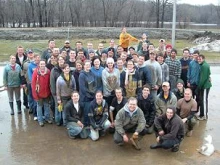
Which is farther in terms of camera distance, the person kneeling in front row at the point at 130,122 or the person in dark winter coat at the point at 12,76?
the person in dark winter coat at the point at 12,76

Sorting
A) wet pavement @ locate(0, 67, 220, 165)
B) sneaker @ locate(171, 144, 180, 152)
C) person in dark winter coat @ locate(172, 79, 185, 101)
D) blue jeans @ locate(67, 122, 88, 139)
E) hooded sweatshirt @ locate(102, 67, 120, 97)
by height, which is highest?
hooded sweatshirt @ locate(102, 67, 120, 97)

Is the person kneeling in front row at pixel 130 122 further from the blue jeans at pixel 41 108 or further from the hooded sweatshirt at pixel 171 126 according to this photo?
the blue jeans at pixel 41 108

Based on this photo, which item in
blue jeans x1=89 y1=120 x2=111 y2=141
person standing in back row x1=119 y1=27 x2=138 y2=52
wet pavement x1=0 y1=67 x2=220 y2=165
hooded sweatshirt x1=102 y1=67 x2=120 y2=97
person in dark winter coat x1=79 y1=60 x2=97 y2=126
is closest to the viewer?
wet pavement x1=0 y1=67 x2=220 y2=165

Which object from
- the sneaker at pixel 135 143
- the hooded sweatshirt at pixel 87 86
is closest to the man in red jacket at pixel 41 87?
the hooded sweatshirt at pixel 87 86

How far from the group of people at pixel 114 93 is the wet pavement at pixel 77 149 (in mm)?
185

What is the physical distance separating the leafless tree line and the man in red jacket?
46.8 m

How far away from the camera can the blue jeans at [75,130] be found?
269 inches

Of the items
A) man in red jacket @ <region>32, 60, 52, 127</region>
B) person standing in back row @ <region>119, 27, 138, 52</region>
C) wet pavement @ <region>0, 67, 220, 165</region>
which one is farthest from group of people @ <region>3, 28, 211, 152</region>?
person standing in back row @ <region>119, 27, 138, 52</region>

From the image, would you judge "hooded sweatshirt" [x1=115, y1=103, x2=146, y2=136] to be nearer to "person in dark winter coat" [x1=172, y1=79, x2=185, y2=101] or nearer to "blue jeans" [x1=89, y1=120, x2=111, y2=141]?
"blue jeans" [x1=89, y1=120, x2=111, y2=141]

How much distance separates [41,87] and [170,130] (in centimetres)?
318

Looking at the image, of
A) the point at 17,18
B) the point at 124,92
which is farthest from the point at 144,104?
the point at 17,18

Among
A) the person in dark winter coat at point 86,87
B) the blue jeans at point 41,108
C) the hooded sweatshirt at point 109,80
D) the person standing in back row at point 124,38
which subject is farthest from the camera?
the person standing in back row at point 124,38

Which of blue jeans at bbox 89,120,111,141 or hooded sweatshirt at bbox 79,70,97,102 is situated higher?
hooded sweatshirt at bbox 79,70,97,102

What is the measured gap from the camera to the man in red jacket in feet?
24.4
